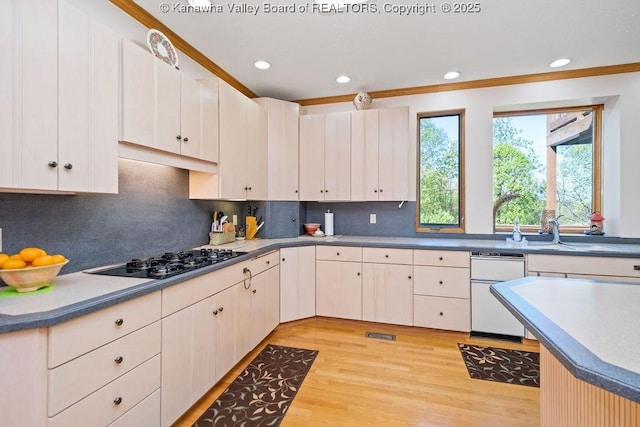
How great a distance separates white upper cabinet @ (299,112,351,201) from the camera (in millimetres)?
3350

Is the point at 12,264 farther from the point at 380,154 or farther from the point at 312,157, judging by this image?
the point at 380,154

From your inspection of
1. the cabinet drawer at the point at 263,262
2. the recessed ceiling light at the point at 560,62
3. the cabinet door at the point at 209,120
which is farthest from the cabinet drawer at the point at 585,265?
the cabinet door at the point at 209,120

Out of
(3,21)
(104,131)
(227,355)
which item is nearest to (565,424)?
(227,355)

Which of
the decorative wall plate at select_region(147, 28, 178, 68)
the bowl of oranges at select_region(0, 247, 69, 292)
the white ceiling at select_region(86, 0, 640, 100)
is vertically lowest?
the bowl of oranges at select_region(0, 247, 69, 292)

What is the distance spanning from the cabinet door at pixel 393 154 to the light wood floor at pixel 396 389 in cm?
156

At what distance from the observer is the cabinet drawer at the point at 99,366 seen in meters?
1.07

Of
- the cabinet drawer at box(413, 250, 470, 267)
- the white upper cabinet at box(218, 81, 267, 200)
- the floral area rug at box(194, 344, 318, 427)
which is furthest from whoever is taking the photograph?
the cabinet drawer at box(413, 250, 470, 267)

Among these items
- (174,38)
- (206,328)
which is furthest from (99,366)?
(174,38)

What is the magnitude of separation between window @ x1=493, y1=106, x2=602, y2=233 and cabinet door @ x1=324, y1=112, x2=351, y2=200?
170cm

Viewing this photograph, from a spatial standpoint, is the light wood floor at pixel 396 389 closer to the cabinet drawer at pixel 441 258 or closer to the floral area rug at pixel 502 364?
the floral area rug at pixel 502 364

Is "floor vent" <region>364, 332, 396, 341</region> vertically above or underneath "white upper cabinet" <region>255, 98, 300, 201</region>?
underneath

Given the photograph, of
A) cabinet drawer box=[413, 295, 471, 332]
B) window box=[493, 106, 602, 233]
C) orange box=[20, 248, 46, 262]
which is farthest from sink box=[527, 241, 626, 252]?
orange box=[20, 248, 46, 262]

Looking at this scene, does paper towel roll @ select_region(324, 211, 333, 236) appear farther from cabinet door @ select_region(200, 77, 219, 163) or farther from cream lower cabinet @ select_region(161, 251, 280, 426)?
cabinet door @ select_region(200, 77, 219, 163)

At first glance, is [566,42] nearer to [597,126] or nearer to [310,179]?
[597,126]
